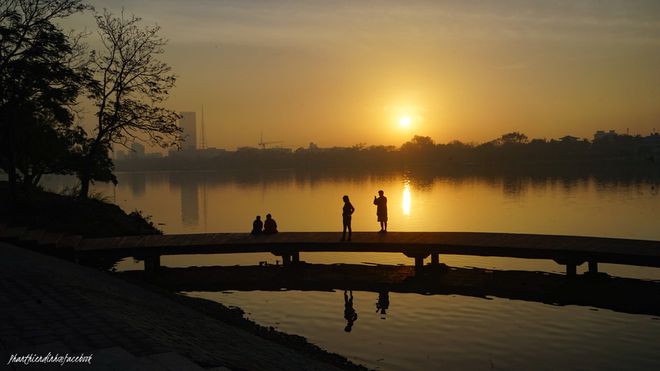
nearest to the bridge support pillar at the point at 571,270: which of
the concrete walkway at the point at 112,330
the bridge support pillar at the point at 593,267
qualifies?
the bridge support pillar at the point at 593,267

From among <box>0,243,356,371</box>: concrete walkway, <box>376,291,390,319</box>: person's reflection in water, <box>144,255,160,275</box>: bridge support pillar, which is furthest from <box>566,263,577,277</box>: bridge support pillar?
<box>144,255,160,275</box>: bridge support pillar

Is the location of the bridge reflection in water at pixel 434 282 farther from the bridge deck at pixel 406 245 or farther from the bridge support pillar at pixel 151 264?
the bridge deck at pixel 406 245

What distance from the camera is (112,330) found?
8.77m

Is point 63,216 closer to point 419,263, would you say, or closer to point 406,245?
point 406,245

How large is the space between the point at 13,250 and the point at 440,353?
45.3ft

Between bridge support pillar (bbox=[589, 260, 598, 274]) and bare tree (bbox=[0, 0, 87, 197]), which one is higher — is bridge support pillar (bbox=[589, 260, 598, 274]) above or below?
below

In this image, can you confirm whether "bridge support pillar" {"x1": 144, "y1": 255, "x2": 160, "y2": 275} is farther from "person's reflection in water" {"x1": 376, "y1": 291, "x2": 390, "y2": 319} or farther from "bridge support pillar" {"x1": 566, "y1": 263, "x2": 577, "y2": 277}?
"bridge support pillar" {"x1": 566, "y1": 263, "x2": 577, "y2": 277}

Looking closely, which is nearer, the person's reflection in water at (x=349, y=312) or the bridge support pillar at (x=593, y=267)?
the person's reflection in water at (x=349, y=312)

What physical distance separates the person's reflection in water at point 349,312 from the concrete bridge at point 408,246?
153 inches

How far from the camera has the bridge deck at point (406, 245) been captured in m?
21.2

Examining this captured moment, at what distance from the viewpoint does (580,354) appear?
14.0m

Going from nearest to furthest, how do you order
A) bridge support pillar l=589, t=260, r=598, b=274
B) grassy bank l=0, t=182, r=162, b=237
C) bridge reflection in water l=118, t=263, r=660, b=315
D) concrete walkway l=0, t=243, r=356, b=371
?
concrete walkway l=0, t=243, r=356, b=371 → bridge reflection in water l=118, t=263, r=660, b=315 → bridge support pillar l=589, t=260, r=598, b=274 → grassy bank l=0, t=182, r=162, b=237

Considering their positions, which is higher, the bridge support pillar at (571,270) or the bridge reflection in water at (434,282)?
the bridge support pillar at (571,270)

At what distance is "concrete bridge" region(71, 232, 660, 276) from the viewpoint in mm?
21266
